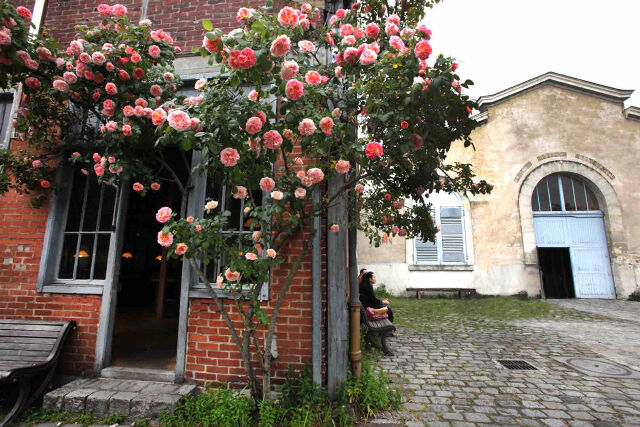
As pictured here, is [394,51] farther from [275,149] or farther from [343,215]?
[343,215]

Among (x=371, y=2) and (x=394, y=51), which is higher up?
(x=371, y=2)

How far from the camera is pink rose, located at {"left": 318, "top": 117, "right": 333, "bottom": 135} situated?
8.01ft

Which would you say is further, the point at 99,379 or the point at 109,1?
the point at 109,1

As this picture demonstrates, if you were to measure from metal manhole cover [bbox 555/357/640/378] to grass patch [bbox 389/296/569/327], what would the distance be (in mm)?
2764

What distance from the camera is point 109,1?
4531 mm

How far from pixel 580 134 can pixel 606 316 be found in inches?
253

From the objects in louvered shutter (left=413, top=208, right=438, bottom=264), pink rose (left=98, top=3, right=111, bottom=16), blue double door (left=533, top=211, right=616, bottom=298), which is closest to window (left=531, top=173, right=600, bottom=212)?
blue double door (left=533, top=211, right=616, bottom=298)

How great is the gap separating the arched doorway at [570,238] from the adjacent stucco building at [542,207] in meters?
0.03

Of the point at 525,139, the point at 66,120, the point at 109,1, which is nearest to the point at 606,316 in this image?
the point at 525,139

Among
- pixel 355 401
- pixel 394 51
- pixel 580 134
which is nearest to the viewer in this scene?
pixel 394 51

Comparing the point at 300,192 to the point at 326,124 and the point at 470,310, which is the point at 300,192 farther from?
the point at 470,310

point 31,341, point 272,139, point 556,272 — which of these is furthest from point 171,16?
point 556,272

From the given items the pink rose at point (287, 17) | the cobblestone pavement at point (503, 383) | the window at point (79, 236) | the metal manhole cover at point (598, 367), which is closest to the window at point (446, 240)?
the cobblestone pavement at point (503, 383)

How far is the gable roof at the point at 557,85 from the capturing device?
10809 millimetres
